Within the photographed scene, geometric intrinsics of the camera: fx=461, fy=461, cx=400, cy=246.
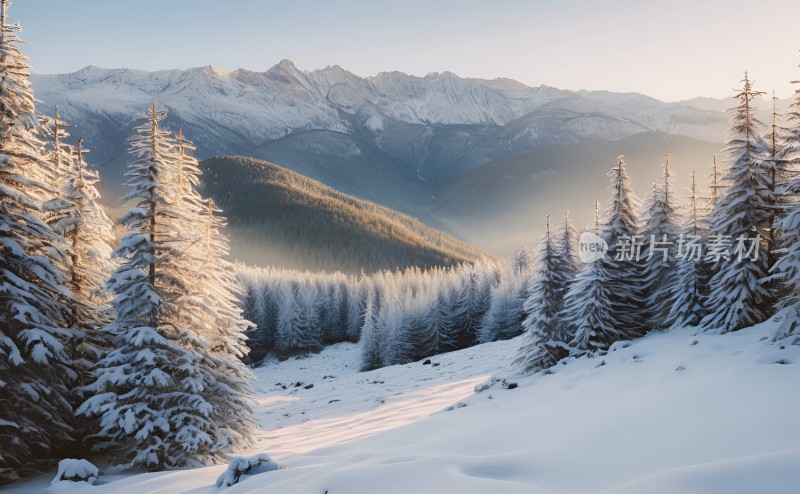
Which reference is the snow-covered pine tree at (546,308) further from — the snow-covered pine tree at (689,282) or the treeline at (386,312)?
the treeline at (386,312)

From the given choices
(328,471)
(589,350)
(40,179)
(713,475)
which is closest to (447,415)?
(328,471)

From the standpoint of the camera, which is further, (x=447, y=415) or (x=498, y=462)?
(x=447, y=415)

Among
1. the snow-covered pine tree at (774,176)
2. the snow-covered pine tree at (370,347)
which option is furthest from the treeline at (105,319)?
the snow-covered pine tree at (370,347)

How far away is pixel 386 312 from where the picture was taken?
2670 inches

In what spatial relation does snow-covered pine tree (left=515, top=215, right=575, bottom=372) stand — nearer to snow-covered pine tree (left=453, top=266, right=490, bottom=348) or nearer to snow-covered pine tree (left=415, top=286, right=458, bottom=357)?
snow-covered pine tree (left=415, top=286, right=458, bottom=357)

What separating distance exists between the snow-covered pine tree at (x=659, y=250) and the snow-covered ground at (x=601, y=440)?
5.60 metres

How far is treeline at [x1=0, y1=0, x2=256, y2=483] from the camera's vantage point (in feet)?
40.3

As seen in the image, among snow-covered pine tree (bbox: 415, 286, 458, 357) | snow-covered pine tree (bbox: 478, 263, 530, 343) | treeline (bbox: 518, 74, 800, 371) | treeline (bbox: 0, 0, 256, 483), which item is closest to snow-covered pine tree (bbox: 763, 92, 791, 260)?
treeline (bbox: 518, 74, 800, 371)

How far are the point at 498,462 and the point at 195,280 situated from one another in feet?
37.1

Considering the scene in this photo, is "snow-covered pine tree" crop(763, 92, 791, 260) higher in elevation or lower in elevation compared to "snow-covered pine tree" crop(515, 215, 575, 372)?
higher

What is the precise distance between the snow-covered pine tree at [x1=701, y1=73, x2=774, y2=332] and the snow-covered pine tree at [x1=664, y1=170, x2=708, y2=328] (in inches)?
34.1

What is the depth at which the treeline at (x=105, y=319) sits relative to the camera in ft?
40.3

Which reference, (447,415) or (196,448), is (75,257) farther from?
(447,415)

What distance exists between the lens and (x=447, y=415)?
12.8 m
